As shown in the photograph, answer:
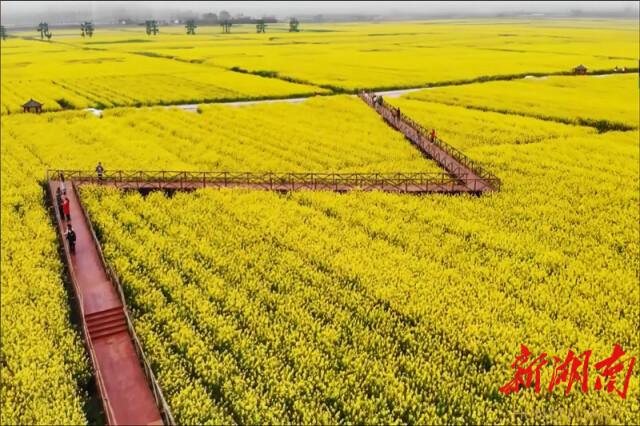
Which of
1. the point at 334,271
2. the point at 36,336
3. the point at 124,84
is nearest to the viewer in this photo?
the point at 36,336

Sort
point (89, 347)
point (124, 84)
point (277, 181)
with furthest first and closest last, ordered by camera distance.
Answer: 1. point (124, 84)
2. point (277, 181)
3. point (89, 347)

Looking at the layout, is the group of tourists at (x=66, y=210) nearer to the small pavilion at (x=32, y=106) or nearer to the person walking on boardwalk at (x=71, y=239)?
the person walking on boardwalk at (x=71, y=239)

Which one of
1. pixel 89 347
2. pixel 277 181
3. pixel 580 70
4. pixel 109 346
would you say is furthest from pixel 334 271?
pixel 580 70

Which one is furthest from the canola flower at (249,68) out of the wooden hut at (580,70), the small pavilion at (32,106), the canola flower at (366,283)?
the canola flower at (366,283)

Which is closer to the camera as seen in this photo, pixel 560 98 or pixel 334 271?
pixel 334 271

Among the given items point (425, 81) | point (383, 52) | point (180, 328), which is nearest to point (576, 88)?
point (425, 81)

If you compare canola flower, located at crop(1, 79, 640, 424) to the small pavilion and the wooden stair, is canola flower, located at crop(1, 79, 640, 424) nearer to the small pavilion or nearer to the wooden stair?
the wooden stair

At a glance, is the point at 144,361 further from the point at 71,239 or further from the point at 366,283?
the point at 366,283
